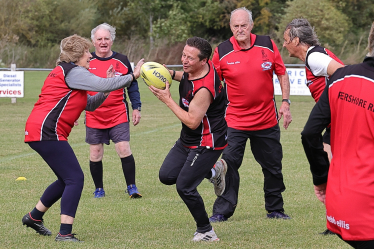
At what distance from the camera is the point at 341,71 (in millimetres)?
3197

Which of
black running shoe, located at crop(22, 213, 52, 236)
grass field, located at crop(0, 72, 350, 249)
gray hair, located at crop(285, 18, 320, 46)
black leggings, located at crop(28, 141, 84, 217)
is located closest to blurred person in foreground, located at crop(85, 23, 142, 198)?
grass field, located at crop(0, 72, 350, 249)

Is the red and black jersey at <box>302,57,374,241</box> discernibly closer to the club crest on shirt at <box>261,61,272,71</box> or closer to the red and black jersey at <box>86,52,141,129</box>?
the club crest on shirt at <box>261,61,272,71</box>

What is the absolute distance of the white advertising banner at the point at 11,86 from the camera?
21531 mm

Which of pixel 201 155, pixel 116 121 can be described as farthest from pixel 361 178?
pixel 116 121

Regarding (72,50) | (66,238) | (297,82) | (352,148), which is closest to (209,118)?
(72,50)

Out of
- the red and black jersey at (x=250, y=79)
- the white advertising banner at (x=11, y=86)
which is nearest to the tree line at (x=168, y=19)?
the white advertising banner at (x=11, y=86)

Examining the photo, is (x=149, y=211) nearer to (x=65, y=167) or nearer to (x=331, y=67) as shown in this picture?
(x=65, y=167)

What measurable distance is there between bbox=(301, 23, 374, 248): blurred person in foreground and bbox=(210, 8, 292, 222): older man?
10.7 feet

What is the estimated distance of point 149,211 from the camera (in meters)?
6.96

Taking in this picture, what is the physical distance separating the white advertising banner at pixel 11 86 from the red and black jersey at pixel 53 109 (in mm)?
16707

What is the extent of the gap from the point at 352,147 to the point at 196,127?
7.74 ft

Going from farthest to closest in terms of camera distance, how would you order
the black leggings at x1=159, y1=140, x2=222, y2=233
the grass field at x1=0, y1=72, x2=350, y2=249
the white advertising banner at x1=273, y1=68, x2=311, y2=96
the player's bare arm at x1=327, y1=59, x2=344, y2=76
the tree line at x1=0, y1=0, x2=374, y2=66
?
the tree line at x1=0, y1=0, x2=374, y2=66 < the white advertising banner at x1=273, y1=68, x2=311, y2=96 < the grass field at x1=0, y1=72, x2=350, y2=249 < the black leggings at x1=159, y1=140, x2=222, y2=233 < the player's bare arm at x1=327, y1=59, x2=344, y2=76

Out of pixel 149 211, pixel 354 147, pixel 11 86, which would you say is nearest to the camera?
pixel 354 147

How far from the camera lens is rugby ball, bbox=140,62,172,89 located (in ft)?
17.5
